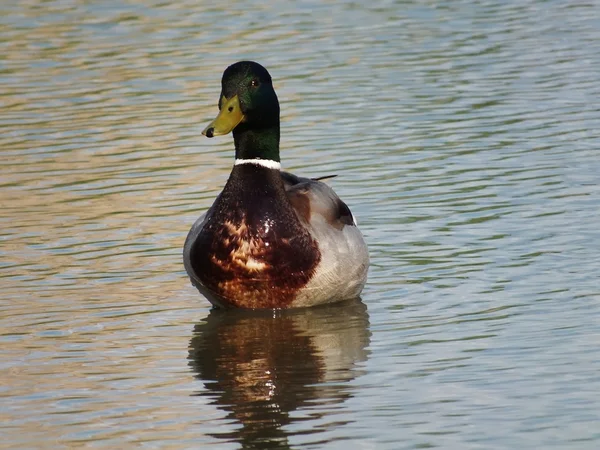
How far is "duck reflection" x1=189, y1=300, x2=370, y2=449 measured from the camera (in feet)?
23.4

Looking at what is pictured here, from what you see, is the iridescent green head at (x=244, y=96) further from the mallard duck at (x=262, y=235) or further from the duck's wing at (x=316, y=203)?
the duck's wing at (x=316, y=203)

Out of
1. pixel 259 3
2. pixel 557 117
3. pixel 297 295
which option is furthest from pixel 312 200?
pixel 259 3

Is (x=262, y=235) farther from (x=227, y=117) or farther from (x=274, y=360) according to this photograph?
(x=274, y=360)

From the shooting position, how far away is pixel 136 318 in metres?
9.09

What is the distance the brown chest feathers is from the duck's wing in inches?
11.7

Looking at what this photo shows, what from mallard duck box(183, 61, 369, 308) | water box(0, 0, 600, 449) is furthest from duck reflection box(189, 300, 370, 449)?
mallard duck box(183, 61, 369, 308)

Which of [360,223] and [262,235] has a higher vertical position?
[262,235]

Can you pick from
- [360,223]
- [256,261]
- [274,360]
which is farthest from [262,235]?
[360,223]

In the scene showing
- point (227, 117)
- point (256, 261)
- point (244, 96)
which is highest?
point (244, 96)

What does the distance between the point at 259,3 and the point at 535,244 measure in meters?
12.6

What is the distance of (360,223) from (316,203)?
1.56 metres

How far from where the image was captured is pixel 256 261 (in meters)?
9.05

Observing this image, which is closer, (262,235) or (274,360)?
(274,360)

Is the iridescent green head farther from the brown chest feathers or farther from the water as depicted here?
the water
